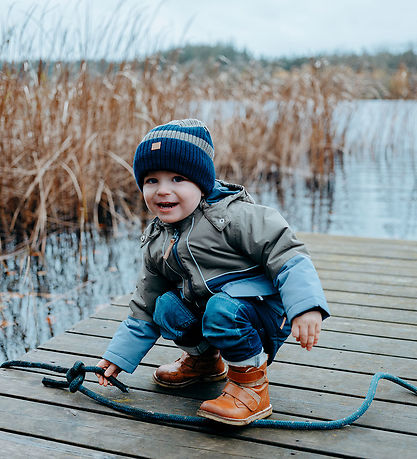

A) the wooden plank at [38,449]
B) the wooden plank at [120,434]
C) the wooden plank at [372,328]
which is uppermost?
the wooden plank at [372,328]

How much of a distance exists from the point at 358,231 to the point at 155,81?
6.62ft

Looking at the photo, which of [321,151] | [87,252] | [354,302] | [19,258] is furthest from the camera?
[321,151]

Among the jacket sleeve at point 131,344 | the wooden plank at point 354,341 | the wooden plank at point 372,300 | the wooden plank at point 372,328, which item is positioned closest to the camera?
the jacket sleeve at point 131,344

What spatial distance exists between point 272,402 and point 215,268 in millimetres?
419

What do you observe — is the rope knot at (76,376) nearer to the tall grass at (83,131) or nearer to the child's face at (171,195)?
the child's face at (171,195)

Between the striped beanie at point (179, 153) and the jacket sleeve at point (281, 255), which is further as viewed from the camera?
the striped beanie at point (179, 153)

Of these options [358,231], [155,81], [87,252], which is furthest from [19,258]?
[358,231]

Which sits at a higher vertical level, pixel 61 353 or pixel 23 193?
pixel 23 193

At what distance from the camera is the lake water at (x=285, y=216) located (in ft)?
9.66

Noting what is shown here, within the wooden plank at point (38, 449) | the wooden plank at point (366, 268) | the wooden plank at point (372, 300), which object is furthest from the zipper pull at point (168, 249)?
the wooden plank at point (366, 268)

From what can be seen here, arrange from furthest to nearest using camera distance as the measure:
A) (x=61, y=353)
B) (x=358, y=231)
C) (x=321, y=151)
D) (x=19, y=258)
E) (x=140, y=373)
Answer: (x=321, y=151), (x=358, y=231), (x=19, y=258), (x=61, y=353), (x=140, y=373)

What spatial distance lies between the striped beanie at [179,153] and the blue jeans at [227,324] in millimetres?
316

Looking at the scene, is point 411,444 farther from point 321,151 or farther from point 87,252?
point 321,151

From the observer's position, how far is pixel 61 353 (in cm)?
194
